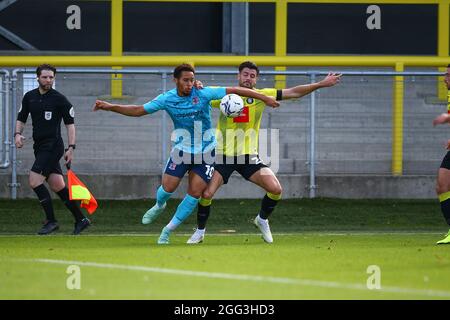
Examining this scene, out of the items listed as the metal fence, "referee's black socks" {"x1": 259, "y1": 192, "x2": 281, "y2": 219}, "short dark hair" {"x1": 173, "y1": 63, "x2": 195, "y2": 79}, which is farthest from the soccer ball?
the metal fence

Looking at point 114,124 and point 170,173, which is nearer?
point 170,173

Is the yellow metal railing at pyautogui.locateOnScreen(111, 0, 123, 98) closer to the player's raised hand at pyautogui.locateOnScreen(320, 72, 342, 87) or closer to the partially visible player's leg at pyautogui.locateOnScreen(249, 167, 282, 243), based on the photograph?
the partially visible player's leg at pyautogui.locateOnScreen(249, 167, 282, 243)

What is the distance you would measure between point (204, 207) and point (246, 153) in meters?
0.78

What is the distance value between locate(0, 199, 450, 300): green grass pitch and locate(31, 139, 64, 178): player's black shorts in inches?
32.3

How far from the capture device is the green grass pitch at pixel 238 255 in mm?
8977

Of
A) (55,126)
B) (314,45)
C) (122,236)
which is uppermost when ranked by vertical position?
(314,45)

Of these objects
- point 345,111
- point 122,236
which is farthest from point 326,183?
point 122,236

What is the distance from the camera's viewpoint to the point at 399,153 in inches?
754

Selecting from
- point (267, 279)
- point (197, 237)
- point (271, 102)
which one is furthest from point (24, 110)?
point (267, 279)

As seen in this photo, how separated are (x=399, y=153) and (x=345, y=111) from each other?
107 centimetres

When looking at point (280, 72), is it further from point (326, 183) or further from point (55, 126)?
point (55, 126)

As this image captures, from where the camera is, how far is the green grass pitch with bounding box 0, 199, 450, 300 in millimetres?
8977

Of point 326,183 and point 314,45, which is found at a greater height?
point 314,45
